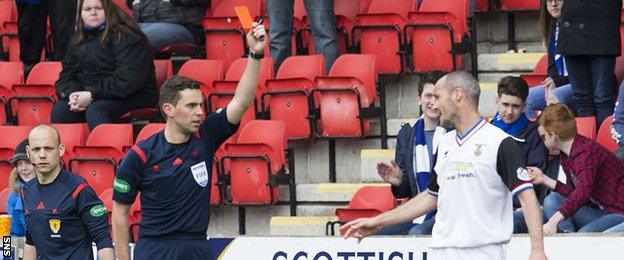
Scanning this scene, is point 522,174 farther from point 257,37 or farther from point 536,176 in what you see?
point 536,176

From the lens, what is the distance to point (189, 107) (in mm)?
8484

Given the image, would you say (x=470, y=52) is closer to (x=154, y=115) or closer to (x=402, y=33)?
(x=402, y=33)

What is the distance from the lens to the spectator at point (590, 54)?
10828mm

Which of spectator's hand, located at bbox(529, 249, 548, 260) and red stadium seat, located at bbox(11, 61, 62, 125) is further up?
red stadium seat, located at bbox(11, 61, 62, 125)

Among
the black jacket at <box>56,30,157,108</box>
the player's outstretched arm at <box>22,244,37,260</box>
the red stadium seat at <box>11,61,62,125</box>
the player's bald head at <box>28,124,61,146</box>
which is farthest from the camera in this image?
the red stadium seat at <box>11,61,62,125</box>

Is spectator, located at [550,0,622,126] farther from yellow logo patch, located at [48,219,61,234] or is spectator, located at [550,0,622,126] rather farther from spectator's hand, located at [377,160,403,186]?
yellow logo patch, located at [48,219,61,234]

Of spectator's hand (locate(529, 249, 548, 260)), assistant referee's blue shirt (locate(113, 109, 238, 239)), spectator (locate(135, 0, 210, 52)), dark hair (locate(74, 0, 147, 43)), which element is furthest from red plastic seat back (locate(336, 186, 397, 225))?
spectator (locate(135, 0, 210, 52))

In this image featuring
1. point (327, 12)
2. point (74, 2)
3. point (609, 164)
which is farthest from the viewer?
point (74, 2)

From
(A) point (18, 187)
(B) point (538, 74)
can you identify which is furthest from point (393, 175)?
(A) point (18, 187)

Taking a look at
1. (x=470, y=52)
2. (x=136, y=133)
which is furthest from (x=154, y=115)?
(x=470, y=52)

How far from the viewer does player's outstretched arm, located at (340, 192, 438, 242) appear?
7.86 m

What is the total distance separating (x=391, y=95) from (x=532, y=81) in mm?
1542

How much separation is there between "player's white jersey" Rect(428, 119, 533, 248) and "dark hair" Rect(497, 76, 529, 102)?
7.75ft

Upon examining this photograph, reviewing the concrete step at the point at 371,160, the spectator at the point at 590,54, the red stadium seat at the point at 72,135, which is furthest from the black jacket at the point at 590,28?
the red stadium seat at the point at 72,135
